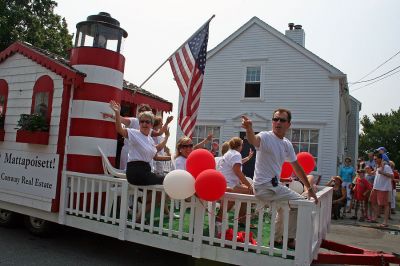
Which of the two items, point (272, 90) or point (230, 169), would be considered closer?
point (230, 169)

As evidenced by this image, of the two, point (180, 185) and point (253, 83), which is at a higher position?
point (253, 83)

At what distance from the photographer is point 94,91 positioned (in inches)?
239

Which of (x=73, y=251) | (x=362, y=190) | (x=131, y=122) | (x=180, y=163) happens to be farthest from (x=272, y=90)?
(x=73, y=251)

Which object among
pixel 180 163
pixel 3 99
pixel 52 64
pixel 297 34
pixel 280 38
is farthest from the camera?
pixel 297 34

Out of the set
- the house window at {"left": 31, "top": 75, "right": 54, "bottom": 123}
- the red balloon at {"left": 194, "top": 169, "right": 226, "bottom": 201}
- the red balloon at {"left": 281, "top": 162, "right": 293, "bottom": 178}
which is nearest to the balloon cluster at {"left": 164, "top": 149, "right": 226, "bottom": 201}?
the red balloon at {"left": 194, "top": 169, "right": 226, "bottom": 201}

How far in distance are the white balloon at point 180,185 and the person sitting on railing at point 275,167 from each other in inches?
28.6

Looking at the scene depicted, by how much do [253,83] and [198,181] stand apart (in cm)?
1338

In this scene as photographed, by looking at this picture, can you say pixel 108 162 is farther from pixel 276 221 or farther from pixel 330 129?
pixel 330 129

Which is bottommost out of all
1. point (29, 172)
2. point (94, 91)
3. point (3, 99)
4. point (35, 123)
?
point (29, 172)

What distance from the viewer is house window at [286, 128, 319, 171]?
15.8 meters

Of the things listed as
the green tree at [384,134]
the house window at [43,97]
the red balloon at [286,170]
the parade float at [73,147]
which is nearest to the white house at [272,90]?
the red balloon at [286,170]

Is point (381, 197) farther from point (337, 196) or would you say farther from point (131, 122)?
point (131, 122)

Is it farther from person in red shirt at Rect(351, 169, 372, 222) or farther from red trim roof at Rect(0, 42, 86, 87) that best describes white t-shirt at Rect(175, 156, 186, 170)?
person in red shirt at Rect(351, 169, 372, 222)

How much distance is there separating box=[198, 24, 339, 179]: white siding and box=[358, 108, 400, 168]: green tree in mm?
43954
